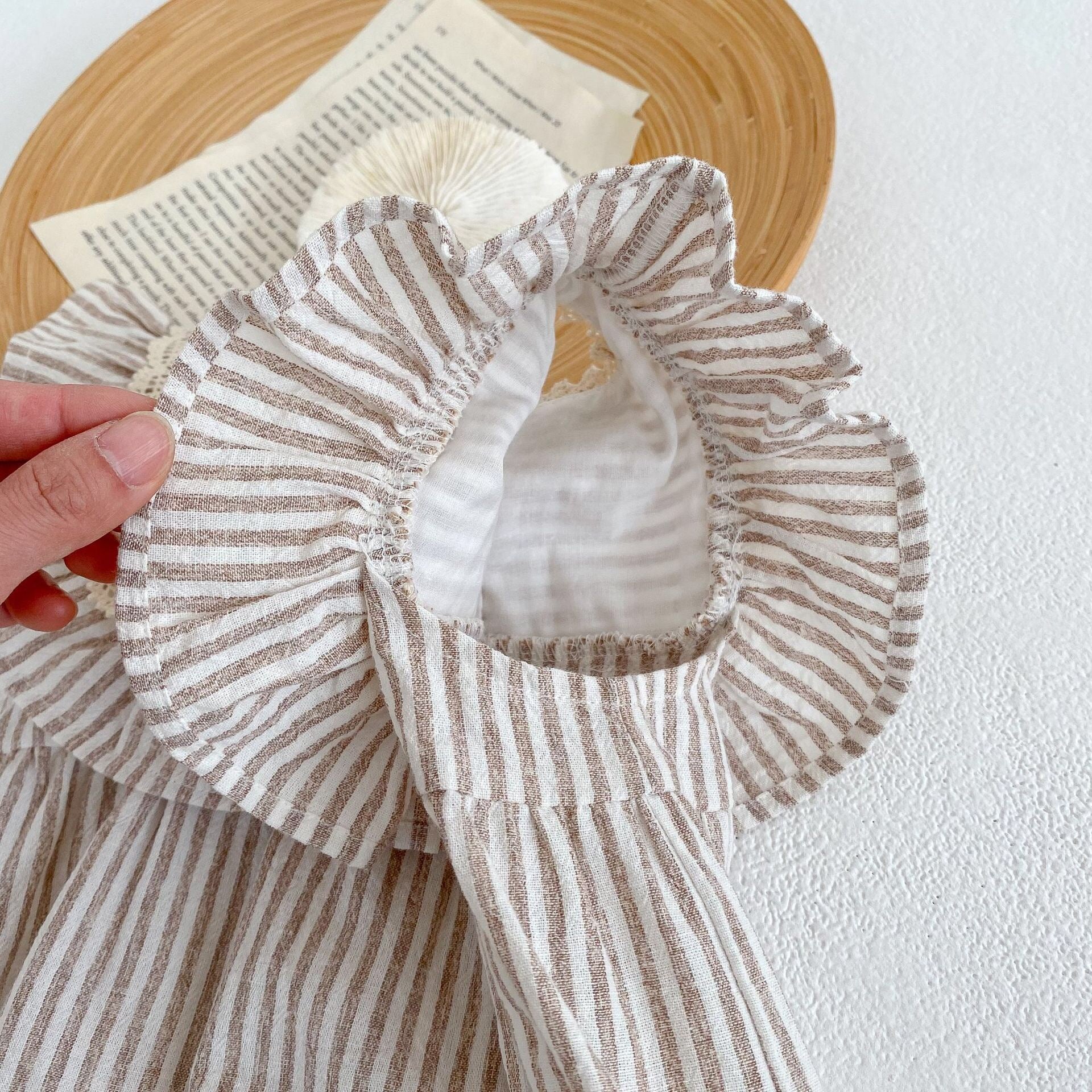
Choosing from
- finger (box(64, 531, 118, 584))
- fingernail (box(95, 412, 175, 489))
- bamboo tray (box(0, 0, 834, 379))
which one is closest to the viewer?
fingernail (box(95, 412, 175, 489))

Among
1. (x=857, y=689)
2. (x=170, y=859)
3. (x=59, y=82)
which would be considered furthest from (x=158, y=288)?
(x=857, y=689)

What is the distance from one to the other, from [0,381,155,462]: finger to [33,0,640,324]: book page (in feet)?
0.56

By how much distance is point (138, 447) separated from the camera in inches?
10.6

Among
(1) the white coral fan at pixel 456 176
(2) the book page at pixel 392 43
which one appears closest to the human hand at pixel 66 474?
(1) the white coral fan at pixel 456 176

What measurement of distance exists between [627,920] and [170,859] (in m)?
0.19

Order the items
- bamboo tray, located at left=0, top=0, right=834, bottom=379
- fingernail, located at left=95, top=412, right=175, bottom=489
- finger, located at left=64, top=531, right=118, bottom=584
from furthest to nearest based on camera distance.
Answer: bamboo tray, located at left=0, top=0, right=834, bottom=379 < finger, located at left=64, top=531, right=118, bottom=584 < fingernail, located at left=95, top=412, right=175, bottom=489

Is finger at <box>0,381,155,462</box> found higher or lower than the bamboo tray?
lower

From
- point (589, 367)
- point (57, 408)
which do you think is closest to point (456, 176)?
point (589, 367)

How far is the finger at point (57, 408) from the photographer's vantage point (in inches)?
14.1

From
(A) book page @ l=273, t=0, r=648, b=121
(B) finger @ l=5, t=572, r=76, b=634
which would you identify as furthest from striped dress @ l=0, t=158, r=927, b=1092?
(A) book page @ l=273, t=0, r=648, b=121

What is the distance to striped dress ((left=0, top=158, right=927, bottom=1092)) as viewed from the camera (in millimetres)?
280

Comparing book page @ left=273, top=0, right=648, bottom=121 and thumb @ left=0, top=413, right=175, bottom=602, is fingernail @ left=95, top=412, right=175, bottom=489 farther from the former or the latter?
book page @ left=273, top=0, right=648, bottom=121

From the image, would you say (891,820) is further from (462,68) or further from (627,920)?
(462,68)

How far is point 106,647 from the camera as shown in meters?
0.37
